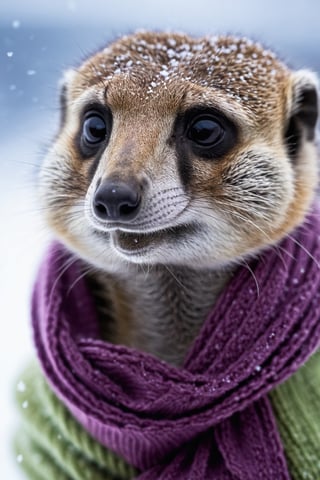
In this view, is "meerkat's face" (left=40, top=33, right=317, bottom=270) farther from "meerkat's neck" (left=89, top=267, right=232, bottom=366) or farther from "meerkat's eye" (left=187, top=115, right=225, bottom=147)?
"meerkat's neck" (left=89, top=267, right=232, bottom=366)

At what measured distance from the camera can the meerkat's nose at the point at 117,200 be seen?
2330 mm

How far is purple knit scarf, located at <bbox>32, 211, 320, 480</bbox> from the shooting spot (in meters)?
2.65

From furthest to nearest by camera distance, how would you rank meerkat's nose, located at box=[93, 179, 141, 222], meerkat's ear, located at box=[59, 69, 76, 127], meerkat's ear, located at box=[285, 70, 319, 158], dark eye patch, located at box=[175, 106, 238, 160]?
meerkat's ear, located at box=[59, 69, 76, 127]
meerkat's ear, located at box=[285, 70, 319, 158]
dark eye patch, located at box=[175, 106, 238, 160]
meerkat's nose, located at box=[93, 179, 141, 222]

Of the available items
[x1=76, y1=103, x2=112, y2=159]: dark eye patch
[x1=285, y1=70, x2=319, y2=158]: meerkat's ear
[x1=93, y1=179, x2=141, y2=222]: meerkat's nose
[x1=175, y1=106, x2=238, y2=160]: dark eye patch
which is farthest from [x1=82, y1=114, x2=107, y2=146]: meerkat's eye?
[x1=285, y1=70, x2=319, y2=158]: meerkat's ear

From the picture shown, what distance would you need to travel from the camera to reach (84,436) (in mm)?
2916

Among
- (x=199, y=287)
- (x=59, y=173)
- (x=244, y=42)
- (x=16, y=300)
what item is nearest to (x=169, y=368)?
(x=199, y=287)

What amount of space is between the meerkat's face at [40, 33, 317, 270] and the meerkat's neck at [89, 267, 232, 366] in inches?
5.0

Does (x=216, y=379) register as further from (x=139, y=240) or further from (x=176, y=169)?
(x=176, y=169)

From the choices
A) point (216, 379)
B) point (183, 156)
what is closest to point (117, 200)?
point (183, 156)

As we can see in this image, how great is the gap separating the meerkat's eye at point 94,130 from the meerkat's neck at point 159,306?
0.45m

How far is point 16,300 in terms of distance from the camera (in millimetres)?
5117

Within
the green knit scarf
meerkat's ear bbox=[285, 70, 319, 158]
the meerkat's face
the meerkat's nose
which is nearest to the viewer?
the meerkat's nose

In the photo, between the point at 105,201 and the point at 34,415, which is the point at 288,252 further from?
the point at 34,415

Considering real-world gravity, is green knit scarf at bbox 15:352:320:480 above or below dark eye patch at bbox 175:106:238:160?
below
